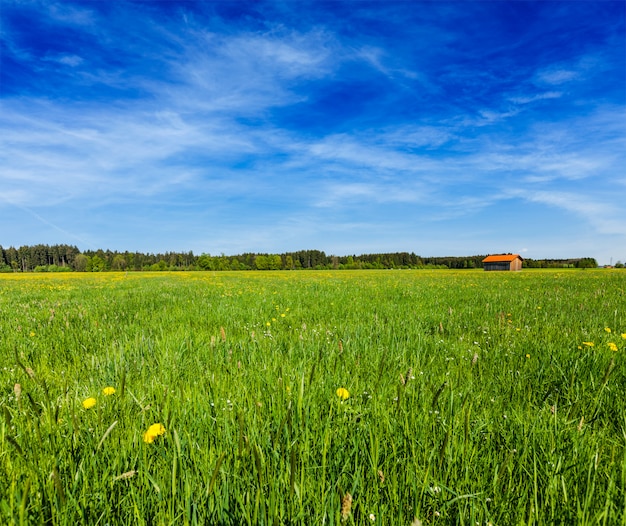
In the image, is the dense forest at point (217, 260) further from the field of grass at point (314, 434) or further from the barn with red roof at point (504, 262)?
the field of grass at point (314, 434)

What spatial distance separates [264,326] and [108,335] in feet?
7.45

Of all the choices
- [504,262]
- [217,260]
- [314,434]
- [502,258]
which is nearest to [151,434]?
[314,434]

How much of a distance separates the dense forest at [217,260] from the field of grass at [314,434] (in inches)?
5256

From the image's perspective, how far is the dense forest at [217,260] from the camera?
440 feet

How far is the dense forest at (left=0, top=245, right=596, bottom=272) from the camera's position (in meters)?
134

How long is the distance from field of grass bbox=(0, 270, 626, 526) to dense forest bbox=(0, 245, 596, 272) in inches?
5256

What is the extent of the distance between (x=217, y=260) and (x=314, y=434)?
143464mm

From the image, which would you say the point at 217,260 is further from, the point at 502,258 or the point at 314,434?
the point at 314,434

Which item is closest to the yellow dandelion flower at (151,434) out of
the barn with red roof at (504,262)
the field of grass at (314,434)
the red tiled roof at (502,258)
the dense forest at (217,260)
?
the field of grass at (314,434)

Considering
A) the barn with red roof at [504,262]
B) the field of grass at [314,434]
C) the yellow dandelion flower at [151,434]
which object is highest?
Answer: the barn with red roof at [504,262]

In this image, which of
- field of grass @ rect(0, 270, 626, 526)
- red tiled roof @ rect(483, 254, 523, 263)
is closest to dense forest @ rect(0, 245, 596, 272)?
red tiled roof @ rect(483, 254, 523, 263)

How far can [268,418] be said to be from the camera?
2.03 meters

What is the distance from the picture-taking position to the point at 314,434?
1.90 meters

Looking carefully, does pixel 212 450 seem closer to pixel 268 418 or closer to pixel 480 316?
pixel 268 418
